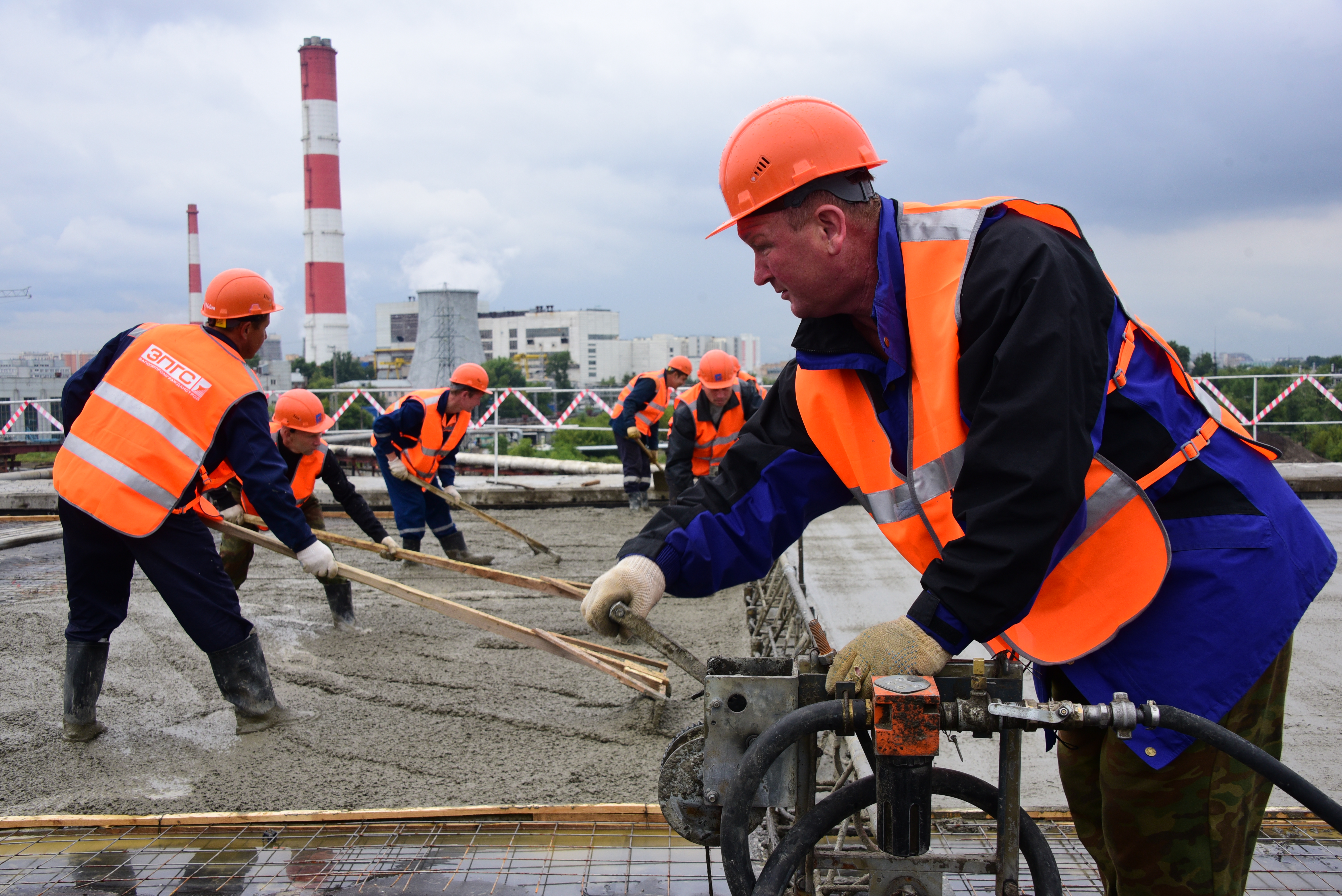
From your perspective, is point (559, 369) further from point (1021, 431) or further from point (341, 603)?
point (1021, 431)

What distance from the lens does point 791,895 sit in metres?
1.69

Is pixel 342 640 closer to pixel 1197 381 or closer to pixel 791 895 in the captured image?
pixel 791 895

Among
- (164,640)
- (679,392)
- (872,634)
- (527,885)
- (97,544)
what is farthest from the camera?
(679,392)

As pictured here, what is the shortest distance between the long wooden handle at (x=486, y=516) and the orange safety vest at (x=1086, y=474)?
5878 mm

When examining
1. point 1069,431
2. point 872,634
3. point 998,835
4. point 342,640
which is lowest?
point 342,640

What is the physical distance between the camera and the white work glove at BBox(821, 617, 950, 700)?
1.38 metres

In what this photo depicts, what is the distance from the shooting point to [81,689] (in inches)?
147

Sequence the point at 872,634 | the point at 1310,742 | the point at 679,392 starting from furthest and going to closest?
the point at 679,392
the point at 1310,742
the point at 872,634

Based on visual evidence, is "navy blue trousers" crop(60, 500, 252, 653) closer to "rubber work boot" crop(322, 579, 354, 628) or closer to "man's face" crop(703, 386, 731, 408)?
"rubber work boot" crop(322, 579, 354, 628)

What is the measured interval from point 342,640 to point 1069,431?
187 inches

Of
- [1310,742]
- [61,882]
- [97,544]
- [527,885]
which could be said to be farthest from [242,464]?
[1310,742]

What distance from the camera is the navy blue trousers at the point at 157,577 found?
3.61 meters

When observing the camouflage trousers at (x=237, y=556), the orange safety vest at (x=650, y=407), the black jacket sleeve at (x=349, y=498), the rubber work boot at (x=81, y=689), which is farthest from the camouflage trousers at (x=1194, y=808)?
the orange safety vest at (x=650, y=407)

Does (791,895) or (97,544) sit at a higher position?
(97,544)
